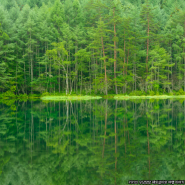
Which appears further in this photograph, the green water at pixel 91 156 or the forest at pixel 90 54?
the forest at pixel 90 54

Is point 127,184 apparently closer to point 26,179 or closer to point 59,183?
point 59,183

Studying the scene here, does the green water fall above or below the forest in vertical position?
below

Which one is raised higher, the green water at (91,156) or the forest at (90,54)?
the forest at (90,54)

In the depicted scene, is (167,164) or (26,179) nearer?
(26,179)

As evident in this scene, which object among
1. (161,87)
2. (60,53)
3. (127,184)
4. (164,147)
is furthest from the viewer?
(161,87)

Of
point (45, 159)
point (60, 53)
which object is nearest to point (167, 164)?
point (45, 159)

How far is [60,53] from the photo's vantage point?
4412 centimetres

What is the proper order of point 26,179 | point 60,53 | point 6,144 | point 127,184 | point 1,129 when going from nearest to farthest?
point 127,184, point 26,179, point 6,144, point 1,129, point 60,53

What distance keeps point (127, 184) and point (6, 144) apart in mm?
4604

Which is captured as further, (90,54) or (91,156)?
(90,54)

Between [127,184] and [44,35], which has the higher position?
[44,35]

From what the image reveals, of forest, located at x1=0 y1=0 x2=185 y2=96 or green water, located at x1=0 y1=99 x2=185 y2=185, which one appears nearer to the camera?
green water, located at x1=0 y1=99 x2=185 y2=185

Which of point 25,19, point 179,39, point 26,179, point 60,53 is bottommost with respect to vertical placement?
point 26,179

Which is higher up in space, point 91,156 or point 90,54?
point 90,54
